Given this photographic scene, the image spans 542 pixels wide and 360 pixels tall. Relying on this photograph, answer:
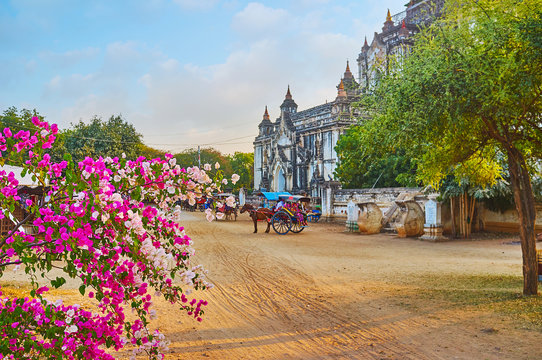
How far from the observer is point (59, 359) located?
9.16ft

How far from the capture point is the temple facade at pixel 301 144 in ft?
116

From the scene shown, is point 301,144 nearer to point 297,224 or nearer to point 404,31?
point 404,31

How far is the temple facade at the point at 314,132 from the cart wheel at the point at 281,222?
1231 cm

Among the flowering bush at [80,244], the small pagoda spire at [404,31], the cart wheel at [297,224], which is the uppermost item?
the small pagoda spire at [404,31]

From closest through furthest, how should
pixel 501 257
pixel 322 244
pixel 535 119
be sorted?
pixel 535 119 < pixel 501 257 < pixel 322 244

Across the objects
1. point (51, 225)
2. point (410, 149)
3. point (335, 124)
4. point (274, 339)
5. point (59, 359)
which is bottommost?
point (274, 339)

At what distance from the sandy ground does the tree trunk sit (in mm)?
1405

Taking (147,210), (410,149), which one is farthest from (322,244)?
(147,210)

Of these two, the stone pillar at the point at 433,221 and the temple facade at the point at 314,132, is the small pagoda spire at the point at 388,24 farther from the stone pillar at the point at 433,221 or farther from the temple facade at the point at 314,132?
the stone pillar at the point at 433,221

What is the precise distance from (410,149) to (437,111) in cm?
141

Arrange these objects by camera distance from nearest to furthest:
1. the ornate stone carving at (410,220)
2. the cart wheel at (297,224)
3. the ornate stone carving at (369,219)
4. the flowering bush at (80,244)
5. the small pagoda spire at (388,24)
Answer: the flowering bush at (80,244) → the ornate stone carving at (410,220) → the ornate stone carving at (369,219) → the cart wheel at (297,224) → the small pagoda spire at (388,24)

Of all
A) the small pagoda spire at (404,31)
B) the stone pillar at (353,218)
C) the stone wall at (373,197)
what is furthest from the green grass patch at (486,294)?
the small pagoda spire at (404,31)

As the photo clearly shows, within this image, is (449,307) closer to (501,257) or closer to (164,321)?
(164,321)

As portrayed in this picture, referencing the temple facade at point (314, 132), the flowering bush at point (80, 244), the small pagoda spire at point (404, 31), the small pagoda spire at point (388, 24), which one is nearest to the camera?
the flowering bush at point (80, 244)
